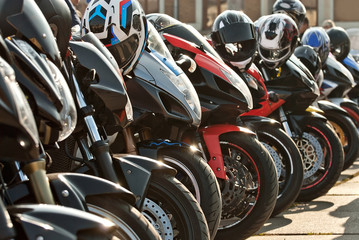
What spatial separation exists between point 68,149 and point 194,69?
1.51 meters

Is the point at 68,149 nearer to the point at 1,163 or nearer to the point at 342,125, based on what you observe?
the point at 1,163

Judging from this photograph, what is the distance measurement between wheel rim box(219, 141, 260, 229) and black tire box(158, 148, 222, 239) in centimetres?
79

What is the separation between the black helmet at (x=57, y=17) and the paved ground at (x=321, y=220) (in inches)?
99.0

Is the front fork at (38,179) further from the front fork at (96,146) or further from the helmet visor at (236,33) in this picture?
the helmet visor at (236,33)

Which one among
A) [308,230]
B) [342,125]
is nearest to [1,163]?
[308,230]

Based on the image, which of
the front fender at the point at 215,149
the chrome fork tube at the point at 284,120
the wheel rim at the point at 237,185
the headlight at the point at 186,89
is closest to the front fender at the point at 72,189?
the headlight at the point at 186,89

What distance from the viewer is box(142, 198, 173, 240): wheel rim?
3.83 meters

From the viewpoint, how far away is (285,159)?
6.36 m

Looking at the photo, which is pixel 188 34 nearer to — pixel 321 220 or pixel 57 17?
pixel 321 220

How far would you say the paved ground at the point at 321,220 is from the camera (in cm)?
575

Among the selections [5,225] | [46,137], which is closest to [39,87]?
[46,137]

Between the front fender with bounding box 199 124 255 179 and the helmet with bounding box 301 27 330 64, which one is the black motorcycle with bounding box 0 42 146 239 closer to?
the front fender with bounding box 199 124 255 179

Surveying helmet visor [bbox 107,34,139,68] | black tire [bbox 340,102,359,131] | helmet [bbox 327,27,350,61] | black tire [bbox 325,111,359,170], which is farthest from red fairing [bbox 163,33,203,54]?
helmet [bbox 327,27,350,61]

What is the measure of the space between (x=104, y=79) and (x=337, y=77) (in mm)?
6153
